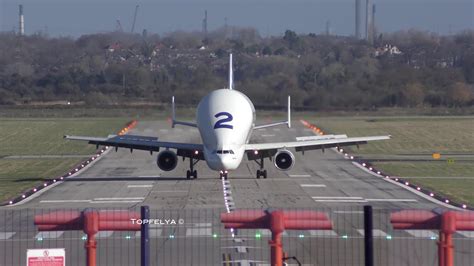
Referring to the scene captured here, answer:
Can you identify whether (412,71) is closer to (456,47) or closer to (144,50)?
→ (456,47)

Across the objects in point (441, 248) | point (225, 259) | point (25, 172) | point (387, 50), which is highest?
point (387, 50)

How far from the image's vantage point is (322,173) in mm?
53812

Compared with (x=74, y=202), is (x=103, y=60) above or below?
above

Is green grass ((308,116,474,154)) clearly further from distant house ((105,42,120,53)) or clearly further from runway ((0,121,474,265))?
distant house ((105,42,120,53))

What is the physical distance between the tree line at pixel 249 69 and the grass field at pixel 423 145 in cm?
233

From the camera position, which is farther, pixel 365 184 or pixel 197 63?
pixel 197 63

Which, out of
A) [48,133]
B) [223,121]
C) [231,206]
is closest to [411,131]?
[48,133]

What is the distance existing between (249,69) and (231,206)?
237 feet

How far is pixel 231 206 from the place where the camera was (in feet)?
124

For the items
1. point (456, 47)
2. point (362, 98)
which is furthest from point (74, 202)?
point (456, 47)

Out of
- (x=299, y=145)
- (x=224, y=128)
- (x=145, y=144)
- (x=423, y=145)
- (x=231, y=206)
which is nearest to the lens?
(x=231, y=206)

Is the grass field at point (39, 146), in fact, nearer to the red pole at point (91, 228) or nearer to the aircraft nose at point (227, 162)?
the aircraft nose at point (227, 162)

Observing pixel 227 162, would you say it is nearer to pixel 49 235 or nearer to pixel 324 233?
pixel 324 233

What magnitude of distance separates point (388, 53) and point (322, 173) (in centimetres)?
7351
